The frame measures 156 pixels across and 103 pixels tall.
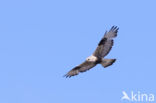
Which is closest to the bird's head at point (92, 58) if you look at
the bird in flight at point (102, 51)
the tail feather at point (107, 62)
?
the bird in flight at point (102, 51)

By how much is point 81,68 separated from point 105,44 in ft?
4.19

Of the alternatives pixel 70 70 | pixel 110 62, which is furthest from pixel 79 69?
pixel 110 62

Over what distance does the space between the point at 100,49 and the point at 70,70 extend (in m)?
1.44

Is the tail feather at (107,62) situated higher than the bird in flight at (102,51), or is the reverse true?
the bird in flight at (102,51)

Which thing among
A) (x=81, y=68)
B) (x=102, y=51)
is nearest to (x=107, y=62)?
(x=102, y=51)

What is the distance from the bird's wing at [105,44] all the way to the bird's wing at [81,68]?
42 centimetres

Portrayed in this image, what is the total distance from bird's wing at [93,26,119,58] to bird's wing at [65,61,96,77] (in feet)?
1.38

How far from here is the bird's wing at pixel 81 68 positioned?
15180 millimetres

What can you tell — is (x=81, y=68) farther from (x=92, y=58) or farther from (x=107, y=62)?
(x=107, y=62)

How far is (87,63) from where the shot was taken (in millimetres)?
15172

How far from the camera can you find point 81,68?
15406mm

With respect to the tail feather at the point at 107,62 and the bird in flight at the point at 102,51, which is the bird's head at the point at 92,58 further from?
the tail feather at the point at 107,62

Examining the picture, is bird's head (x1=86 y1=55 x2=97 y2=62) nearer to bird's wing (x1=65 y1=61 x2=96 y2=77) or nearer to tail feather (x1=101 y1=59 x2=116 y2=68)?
bird's wing (x1=65 y1=61 x2=96 y2=77)

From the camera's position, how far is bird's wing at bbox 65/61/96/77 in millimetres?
15180
